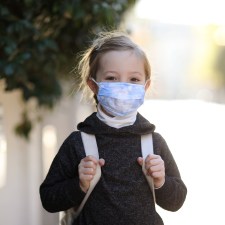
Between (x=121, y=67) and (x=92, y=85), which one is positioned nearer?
(x=121, y=67)

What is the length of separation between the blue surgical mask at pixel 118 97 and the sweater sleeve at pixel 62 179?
6.6 inches

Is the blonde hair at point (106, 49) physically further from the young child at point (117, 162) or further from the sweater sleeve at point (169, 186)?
the sweater sleeve at point (169, 186)

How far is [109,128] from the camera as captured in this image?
79.2 inches

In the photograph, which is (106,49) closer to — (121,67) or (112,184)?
(121,67)

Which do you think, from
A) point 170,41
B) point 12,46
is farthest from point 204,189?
point 170,41

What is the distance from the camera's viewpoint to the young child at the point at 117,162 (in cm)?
196

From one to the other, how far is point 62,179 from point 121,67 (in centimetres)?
44

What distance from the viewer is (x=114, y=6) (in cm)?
418

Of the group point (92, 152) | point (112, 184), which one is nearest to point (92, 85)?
→ point (92, 152)

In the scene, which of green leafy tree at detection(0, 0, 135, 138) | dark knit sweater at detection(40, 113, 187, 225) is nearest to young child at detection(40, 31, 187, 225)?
dark knit sweater at detection(40, 113, 187, 225)

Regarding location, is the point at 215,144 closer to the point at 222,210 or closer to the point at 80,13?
the point at 222,210

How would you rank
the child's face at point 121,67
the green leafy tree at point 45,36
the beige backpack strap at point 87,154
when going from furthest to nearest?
the green leafy tree at point 45,36 < the child's face at point 121,67 < the beige backpack strap at point 87,154

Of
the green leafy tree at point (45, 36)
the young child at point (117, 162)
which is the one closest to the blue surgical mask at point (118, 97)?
the young child at point (117, 162)

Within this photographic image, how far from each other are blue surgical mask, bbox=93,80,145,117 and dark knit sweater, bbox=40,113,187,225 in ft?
0.19
